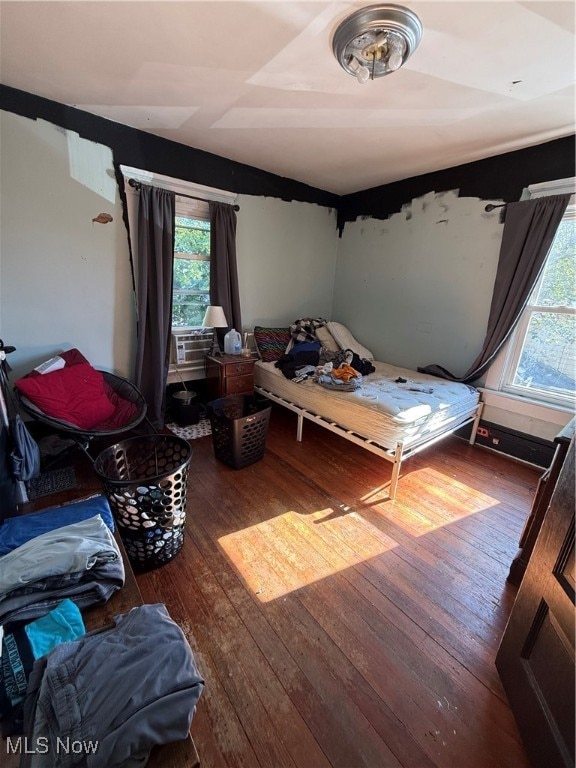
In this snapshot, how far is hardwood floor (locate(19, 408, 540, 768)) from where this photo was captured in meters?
1.05

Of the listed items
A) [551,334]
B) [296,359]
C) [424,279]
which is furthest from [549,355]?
[296,359]

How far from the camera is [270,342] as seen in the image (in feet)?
11.7

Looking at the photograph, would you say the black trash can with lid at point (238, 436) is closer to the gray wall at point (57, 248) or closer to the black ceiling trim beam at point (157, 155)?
the gray wall at point (57, 248)

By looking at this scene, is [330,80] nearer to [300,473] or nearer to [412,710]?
[300,473]

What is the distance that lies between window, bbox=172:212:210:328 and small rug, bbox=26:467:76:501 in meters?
1.58

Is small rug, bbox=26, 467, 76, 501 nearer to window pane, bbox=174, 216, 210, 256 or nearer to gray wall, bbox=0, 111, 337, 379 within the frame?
gray wall, bbox=0, 111, 337, 379

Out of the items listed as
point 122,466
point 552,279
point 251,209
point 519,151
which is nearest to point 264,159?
point 251,209

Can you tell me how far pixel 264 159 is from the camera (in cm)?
306

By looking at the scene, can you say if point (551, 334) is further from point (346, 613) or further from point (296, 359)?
point (346, 613)

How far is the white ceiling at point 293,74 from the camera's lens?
4.58 ft

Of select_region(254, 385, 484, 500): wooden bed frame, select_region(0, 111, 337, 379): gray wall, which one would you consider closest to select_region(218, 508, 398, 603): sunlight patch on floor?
select_region(254, 385, 484, 500): wooden bed frame

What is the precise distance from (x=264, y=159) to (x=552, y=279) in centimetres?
272

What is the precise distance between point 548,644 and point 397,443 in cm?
127

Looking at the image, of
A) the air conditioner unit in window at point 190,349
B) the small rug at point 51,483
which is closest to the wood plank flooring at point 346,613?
the small rug at point 51,483
